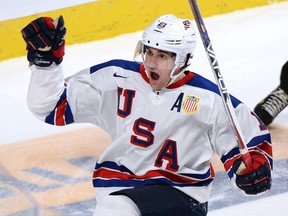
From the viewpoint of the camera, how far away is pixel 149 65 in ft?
10.0

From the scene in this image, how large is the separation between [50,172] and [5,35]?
1.37 metres

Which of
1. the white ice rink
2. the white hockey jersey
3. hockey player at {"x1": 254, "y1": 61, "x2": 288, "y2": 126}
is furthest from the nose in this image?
hockey player at {"x1": 254, "y1": 61, "x2": 288, "y2": 126}

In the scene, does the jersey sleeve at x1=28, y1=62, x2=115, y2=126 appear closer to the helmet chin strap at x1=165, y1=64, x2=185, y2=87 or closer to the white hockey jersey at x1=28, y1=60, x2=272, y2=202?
the white hockey jersey at x1=28, y1=60, x2=272, y2=202

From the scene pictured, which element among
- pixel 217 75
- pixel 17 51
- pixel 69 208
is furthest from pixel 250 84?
pixel 217 75

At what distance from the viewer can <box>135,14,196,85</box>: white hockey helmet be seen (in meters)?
3.07

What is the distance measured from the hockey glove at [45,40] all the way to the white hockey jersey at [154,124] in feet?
0.13

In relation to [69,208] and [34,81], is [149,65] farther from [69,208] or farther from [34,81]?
[69,208]

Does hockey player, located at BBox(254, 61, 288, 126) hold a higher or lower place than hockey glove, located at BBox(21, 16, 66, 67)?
lower

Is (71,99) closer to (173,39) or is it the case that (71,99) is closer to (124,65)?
(124,65)

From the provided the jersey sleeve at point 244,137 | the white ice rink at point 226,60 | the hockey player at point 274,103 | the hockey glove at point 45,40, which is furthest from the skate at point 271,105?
the hockey glove at point 45,40

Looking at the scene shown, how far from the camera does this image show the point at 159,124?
3113 mm

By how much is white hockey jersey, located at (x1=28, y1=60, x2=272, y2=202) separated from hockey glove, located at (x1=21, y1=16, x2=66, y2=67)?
4cm

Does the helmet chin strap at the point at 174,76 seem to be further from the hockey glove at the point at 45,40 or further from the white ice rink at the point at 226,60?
the white ice rink at the point at 226,60

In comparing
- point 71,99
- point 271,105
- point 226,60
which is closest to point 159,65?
point 71,99
